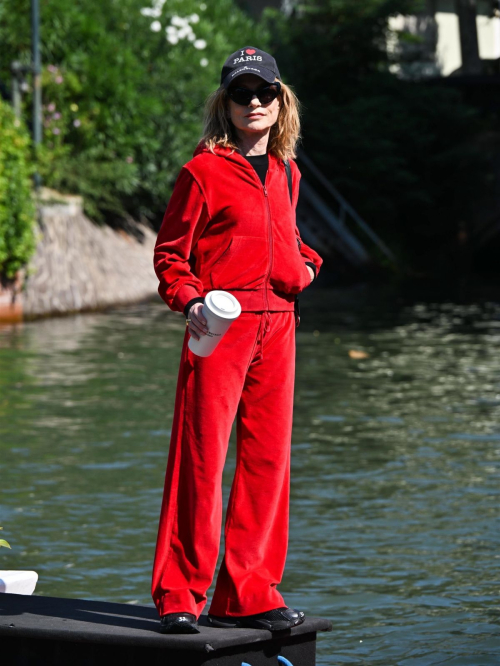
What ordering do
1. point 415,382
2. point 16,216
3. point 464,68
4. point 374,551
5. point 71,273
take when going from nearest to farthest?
1. point 374,551
2. point 415,382
3. point 16,216
4. point 71,273
5. point 464,68

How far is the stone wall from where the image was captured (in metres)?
19.8

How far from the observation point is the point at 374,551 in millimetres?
6973

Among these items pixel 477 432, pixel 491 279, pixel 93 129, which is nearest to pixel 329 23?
pixel 491 279

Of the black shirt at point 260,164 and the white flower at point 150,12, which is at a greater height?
the white flower at point 150,12

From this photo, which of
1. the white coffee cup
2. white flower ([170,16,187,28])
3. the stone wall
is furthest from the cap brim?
white flower ([170,16,187,28])

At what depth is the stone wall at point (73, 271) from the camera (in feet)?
65.0

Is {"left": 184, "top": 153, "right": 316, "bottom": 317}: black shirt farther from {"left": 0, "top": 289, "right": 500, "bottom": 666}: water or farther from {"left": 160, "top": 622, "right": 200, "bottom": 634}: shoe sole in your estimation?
{"left": 0, "top": 289, "right": 500, "bottom": 666}: water

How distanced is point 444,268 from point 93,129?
13.1 m

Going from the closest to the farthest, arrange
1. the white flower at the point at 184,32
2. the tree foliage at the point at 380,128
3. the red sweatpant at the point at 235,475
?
the red sweatpant at the point at 235,475 < the white flower at the point at 184,32 < the tree foliage at the point at 380,128

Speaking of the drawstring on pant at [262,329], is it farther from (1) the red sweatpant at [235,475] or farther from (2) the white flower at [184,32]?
(2) the white flower at [184,32]

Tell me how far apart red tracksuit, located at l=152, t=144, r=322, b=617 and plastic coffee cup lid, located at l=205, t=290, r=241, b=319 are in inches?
6.2

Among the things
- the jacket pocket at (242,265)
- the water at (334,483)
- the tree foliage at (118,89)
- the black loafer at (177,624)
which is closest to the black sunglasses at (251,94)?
the jacket pocket at (242,265)

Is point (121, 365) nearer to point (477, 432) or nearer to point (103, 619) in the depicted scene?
point (477, 432)

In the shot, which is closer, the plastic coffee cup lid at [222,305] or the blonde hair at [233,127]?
the plastic coffee cup lid at [222,305]
